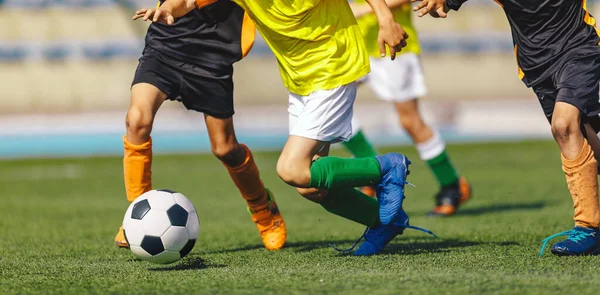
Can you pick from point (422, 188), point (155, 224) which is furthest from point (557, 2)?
point (422, 188)

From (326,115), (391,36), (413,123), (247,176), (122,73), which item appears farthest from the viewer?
(122,73)

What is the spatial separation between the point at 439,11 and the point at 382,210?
0.98m

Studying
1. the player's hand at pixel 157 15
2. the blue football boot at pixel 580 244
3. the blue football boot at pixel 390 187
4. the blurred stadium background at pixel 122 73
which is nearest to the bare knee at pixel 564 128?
the blue football boot at pixel 580 244

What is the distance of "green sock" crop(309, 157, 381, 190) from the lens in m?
4.07

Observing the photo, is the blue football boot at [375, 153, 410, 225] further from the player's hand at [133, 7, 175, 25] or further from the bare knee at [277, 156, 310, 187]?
the player's hand at [133, 7, 175, 25]

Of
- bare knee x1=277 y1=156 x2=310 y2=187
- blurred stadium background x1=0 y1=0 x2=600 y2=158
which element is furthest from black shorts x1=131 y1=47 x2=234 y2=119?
blurred stadium background x1=0 y1=0 x2=600 y2=158

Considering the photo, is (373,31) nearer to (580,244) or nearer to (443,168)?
(443,168)

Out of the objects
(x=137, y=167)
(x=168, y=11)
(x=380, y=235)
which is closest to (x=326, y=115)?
(x=380, y=235)

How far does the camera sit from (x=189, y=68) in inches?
180

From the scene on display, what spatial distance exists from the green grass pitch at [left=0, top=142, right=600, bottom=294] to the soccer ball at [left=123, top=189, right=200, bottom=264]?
0.08m

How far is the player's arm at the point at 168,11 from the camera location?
4.13m

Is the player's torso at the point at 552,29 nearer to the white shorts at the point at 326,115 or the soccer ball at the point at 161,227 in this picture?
the white shorts at the point at 326,115

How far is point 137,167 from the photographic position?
4488 millimetres

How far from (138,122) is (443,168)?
2718mm
